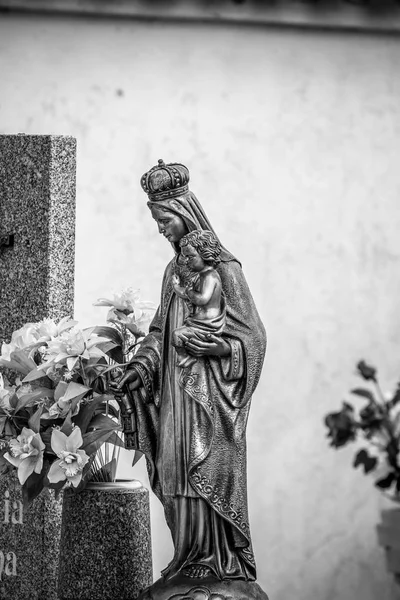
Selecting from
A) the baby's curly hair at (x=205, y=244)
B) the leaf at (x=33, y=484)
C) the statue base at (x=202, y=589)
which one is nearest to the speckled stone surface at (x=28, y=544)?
the leaf at (x=33, y=484)

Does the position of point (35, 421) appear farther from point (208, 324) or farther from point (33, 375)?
point (208, 324)

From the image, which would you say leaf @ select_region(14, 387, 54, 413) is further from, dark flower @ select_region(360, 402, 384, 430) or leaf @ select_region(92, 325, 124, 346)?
dark flower @ select_region(360, 402, 384, 430)

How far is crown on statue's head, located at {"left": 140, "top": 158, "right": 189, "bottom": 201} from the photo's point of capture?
3195mm

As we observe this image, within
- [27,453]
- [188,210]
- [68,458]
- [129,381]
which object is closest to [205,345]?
[129,381]

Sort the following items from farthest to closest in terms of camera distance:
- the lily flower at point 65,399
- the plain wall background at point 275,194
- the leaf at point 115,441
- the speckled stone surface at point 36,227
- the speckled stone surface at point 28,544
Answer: the plain wall background at point 275,194 < the speckled stone surface at point 36,227 < the speckled stone surface at point 28,544 < the leaf at point 115,441 < the lily flower at point 65,399

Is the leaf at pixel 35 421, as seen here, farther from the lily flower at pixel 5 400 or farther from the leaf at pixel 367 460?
the leaf at pixel 367 460

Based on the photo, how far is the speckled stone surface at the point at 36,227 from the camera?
3.84m

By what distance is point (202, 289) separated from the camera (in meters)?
3.06

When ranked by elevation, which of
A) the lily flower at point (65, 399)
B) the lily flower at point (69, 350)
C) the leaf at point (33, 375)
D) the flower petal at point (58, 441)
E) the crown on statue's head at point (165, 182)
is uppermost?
the crown on statue's head at point (165, 182)

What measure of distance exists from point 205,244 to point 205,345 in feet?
0.82

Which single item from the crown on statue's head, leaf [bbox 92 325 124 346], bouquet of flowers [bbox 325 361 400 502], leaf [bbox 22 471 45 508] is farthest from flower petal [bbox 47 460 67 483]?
bouquet of flowers [bbox 325 361 400 502]

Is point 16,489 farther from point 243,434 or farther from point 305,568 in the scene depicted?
point 305,568

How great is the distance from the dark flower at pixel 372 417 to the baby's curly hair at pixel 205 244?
58.0 inches

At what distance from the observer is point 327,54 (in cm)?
595
